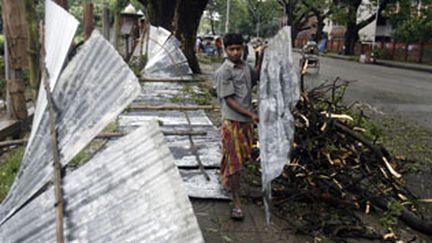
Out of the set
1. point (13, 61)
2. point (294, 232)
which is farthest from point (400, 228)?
point (13, 61)

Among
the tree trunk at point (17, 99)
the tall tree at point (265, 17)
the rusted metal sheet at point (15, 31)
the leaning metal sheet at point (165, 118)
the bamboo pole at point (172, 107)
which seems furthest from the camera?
the tall tree at point (265, 17)

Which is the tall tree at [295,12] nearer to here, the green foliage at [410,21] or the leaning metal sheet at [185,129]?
the green foliage at [410,21]

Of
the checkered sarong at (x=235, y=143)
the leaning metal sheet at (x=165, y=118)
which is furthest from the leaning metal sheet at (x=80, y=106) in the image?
the leaning metal sheet at (x=165, y=118)

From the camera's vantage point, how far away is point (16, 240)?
1.70m

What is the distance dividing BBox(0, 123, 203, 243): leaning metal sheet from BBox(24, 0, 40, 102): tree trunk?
5086 millimetres

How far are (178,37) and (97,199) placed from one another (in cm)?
1400

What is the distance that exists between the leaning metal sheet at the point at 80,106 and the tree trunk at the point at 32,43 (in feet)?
15.6

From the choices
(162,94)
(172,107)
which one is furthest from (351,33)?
(172,107)

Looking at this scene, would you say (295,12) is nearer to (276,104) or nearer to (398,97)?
(398,97)

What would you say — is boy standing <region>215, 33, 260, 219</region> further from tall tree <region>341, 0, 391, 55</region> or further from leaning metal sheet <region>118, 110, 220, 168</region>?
tall tree <region>341, 0, 391, 55</region>

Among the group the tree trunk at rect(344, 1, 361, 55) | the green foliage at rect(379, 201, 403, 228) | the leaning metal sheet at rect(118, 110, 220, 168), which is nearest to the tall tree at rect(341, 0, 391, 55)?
the tree trunk at rect(344, 1, 361, 55)

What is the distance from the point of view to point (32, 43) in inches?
263

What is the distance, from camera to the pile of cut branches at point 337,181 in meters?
3.88

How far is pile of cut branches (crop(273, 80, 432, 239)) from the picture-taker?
12.7 ft
